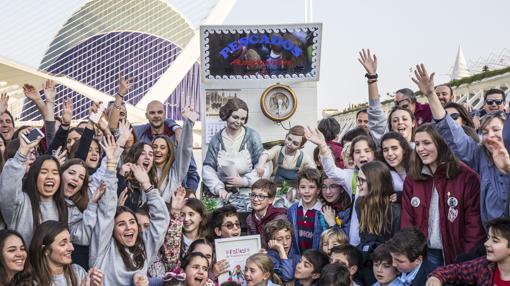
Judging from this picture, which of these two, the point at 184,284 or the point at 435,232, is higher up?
the point at 435,232

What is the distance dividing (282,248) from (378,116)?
1.75 metres

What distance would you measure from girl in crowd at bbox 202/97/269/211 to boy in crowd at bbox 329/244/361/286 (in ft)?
5.49

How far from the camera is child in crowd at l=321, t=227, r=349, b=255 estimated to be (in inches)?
204

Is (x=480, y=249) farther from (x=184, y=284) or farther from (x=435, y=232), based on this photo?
(x=184, y=284)

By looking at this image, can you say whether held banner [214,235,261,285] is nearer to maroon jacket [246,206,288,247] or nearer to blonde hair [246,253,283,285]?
blonde hair [246,253,283,285]

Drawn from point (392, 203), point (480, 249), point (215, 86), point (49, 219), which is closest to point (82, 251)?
point (49, 219)

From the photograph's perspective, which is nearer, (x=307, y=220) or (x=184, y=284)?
(x=184, y=284)

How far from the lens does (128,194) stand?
5.67 metres

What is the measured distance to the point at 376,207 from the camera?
16.4 feet

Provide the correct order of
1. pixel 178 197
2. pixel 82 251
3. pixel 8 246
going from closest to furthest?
1. pixel 8 246
2. pixel 82 251
3. pixel 178 197

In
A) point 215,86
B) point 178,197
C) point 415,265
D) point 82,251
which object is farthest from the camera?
point 215,86

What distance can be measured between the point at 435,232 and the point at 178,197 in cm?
182

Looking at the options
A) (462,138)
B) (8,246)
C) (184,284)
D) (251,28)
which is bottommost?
(184,284)

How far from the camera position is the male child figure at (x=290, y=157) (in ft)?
21.8
